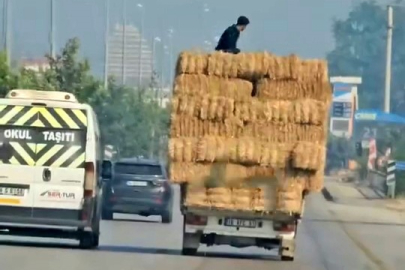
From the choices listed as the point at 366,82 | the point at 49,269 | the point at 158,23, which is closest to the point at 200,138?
the point at 49,269

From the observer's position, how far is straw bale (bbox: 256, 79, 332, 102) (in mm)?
25141

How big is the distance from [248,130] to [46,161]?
10.8 feet

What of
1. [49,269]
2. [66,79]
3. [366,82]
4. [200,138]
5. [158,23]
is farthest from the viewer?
[366,82]

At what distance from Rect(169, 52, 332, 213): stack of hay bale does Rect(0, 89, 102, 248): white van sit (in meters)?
1.45

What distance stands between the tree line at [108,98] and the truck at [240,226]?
24.6 metres

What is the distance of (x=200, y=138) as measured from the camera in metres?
24.8

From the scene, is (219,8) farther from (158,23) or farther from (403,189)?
(403,189)

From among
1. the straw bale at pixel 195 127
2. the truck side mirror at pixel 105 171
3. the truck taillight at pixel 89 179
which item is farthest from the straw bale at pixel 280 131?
the truck side mirror at pixel 105 171

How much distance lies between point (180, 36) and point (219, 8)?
19.3ft

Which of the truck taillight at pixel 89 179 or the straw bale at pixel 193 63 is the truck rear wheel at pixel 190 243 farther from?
the straw bale at pixel 193 63

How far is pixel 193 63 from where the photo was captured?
82.3ft

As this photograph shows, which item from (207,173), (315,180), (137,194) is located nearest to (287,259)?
(315,180)

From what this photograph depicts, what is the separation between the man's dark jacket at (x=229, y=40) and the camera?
26234 millimetres

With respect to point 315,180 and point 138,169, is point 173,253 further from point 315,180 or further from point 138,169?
point 138,169
